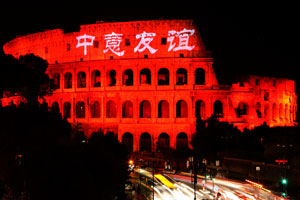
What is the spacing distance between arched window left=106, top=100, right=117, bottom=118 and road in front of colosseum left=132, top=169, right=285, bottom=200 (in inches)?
636

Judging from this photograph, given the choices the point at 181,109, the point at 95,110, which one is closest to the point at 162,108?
the point at 181,109

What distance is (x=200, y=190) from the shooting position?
24.8 meters

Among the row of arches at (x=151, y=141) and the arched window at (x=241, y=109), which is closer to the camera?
the row of arches at (x=151, y=141)

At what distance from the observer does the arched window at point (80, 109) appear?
4444 centimetres

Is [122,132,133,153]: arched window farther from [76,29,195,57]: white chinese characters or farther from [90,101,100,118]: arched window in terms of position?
[76,29,195,57]: white chinese characters

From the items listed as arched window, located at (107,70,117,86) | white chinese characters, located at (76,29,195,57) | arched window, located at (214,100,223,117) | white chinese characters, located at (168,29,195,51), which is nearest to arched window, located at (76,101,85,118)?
arched window, located at (107,70,117,86)

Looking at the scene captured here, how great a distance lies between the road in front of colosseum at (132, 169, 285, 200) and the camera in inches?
880

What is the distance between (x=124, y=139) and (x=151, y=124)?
3.95 m

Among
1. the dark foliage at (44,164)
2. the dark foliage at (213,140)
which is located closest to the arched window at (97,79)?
the dark foliage at (213,140)

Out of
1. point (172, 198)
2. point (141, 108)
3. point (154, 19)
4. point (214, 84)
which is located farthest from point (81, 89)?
point (172, 198)

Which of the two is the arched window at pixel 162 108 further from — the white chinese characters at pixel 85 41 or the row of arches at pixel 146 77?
the white chinese characters at pixel 85 41

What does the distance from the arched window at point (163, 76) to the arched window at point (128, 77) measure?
12.3ft

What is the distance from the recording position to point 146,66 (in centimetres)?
4166

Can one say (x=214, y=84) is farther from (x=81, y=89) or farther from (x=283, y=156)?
(x=81, y=89)
